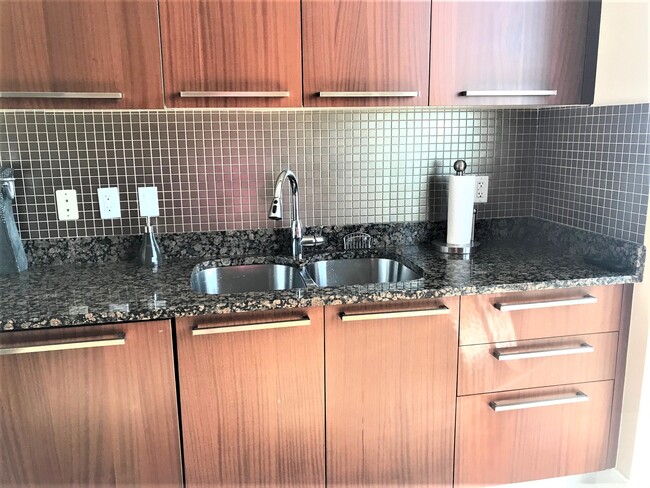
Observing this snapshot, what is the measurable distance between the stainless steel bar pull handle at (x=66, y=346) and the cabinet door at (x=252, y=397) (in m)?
0.15

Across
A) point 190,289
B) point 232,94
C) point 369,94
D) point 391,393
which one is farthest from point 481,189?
point 190,289

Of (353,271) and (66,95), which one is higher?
(66,95)

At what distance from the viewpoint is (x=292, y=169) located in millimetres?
1884

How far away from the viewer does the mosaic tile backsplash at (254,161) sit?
173 centimetres

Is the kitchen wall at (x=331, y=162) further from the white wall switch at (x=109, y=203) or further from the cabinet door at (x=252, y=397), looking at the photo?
the cabinet door at (x=252, y=397)

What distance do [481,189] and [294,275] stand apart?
83cm

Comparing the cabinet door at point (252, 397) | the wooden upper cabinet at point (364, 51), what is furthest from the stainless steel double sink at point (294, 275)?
the wooden upper cabinet at point (364, 51)

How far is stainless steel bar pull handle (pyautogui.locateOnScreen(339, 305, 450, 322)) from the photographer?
4.66ft

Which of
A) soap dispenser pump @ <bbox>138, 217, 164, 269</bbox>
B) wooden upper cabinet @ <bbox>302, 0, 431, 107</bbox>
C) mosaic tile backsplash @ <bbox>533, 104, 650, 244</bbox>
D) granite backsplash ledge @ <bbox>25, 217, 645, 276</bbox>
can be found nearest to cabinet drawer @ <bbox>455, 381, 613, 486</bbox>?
granite backsplash ledge @ <bbox>25, 217, 645, 276</bbox>

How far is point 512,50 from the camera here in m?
1.62

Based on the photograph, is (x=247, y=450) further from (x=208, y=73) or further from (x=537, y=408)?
(x=208, y=73)

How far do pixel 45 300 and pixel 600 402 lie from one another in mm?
1709

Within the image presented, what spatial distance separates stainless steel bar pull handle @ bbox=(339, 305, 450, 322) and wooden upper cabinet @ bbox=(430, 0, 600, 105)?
2.16 feet

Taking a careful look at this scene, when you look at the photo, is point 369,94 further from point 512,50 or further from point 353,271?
point 353,271
